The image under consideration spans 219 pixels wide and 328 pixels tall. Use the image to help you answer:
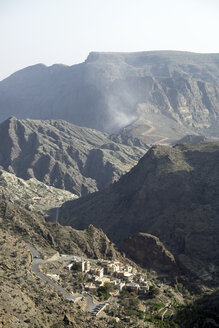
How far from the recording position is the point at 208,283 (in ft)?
313

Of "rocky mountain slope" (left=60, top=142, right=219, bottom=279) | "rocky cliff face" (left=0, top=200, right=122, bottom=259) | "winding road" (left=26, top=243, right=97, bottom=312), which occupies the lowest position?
"rocky mountain slope" (left=60, top=142, right=219, bottom=279)

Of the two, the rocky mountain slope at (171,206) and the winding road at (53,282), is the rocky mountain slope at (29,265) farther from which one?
the rocky mountain slope at (171,206)

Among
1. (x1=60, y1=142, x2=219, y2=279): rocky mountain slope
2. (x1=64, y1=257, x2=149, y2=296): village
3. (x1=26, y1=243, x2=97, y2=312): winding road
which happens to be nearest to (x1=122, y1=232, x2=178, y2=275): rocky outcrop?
(x1=60, y1=142, x2=219, y2=279): rocky mountain slope

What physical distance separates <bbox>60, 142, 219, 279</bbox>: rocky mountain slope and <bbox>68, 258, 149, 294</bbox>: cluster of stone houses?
20026 mm

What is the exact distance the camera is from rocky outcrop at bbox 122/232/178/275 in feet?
338

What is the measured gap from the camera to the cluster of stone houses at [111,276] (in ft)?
251

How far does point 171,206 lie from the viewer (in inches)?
5551

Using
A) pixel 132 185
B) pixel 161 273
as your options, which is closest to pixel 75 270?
pixel 161 273

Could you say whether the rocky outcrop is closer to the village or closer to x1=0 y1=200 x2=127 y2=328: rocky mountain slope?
x1=0 y1=200 x2=127 y2=328: rocky mountain slope

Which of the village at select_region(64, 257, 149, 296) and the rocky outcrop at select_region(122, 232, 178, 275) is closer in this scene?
the village at select_region(64, 257, 149, 296)

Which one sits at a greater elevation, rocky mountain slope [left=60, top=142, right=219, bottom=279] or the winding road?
the winding road

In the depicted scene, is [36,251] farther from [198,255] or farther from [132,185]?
[132,185]

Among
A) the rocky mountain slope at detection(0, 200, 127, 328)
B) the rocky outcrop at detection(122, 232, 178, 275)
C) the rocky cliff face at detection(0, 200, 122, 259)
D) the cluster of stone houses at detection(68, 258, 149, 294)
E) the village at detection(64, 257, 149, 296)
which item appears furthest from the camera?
the rocky outcrop at detection(122, 232, 178, 275)

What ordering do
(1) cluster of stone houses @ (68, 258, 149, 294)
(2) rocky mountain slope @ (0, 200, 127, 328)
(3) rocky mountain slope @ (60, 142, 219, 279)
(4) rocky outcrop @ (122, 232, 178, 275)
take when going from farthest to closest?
1. (3) rocky mountain slope @ (60, 142, 219, 279)
2. (4) rocky outcrop @ (122, 232, 178, 275)
3. (1) cluster of stone houses @ (68, 258, 149, 294)
4. (2) rocky mountain slope @ (0, 200, 127, 328)
